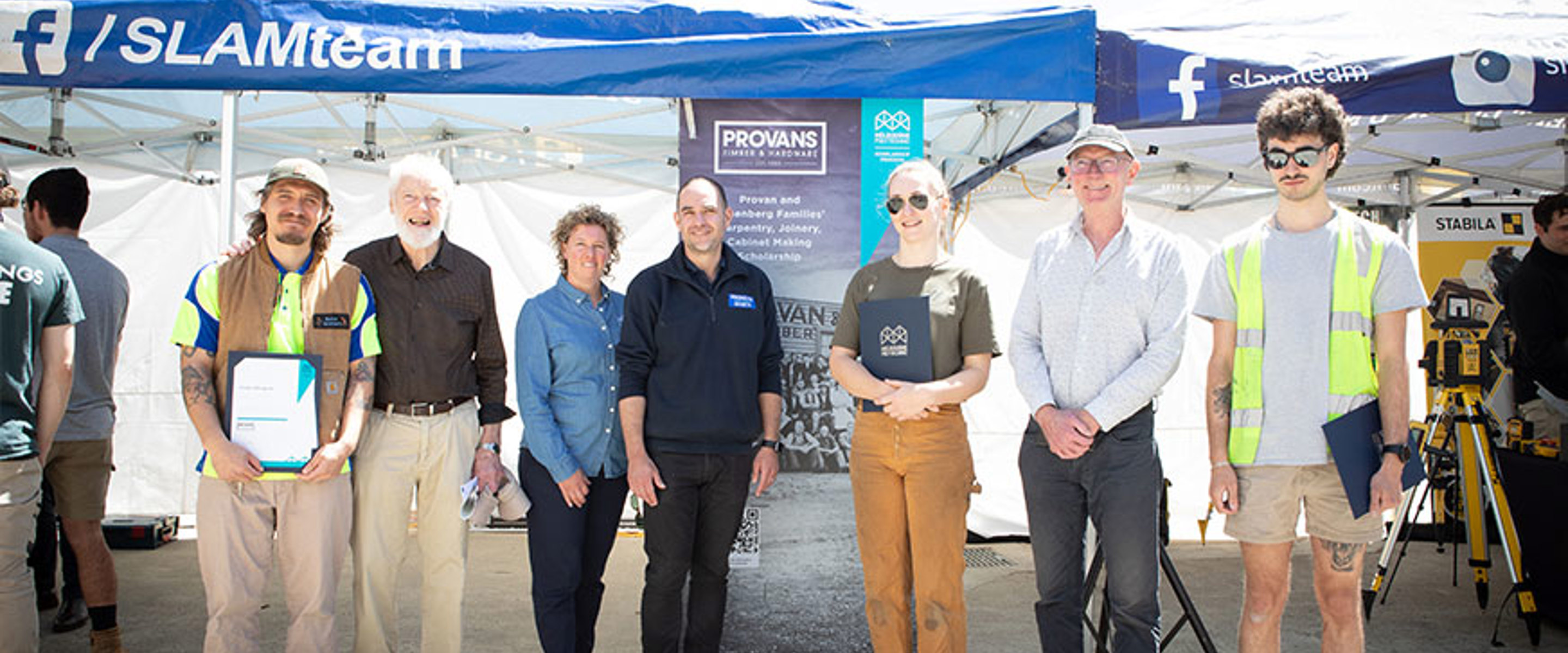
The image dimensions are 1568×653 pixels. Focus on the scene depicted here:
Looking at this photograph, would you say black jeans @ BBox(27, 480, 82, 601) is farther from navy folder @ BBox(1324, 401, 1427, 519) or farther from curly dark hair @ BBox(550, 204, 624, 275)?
navy folder @ BBox(1324, 401, 1427, 519)

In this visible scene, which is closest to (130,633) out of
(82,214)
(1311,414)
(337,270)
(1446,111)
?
(82,214)

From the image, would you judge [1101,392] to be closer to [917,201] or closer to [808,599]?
[917,201]

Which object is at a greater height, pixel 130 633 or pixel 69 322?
pixel 69 322

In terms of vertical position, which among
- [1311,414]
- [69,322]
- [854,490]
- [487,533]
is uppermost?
[69,322]

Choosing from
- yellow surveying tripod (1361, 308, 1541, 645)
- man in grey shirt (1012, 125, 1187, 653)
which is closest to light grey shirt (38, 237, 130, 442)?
man in grey shirt (1012, 125, 1187, 653)

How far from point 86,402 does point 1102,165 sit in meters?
3.78

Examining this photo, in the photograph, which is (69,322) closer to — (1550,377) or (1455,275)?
(1550,377)

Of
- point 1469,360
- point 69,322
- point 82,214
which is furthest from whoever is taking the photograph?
point 1469,360

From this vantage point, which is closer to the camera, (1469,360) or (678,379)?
(678,379)

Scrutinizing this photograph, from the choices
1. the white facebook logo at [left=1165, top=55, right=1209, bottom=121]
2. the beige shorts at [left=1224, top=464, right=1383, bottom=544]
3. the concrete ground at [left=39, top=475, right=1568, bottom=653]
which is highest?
the white facebook logo at [left=1165, top=55, right=1209, bottom=121]

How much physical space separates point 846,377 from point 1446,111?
237 cm

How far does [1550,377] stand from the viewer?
398 centimetres

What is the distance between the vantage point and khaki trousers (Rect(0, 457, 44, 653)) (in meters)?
2.59

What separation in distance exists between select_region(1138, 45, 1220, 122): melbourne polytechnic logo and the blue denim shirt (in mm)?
1937
